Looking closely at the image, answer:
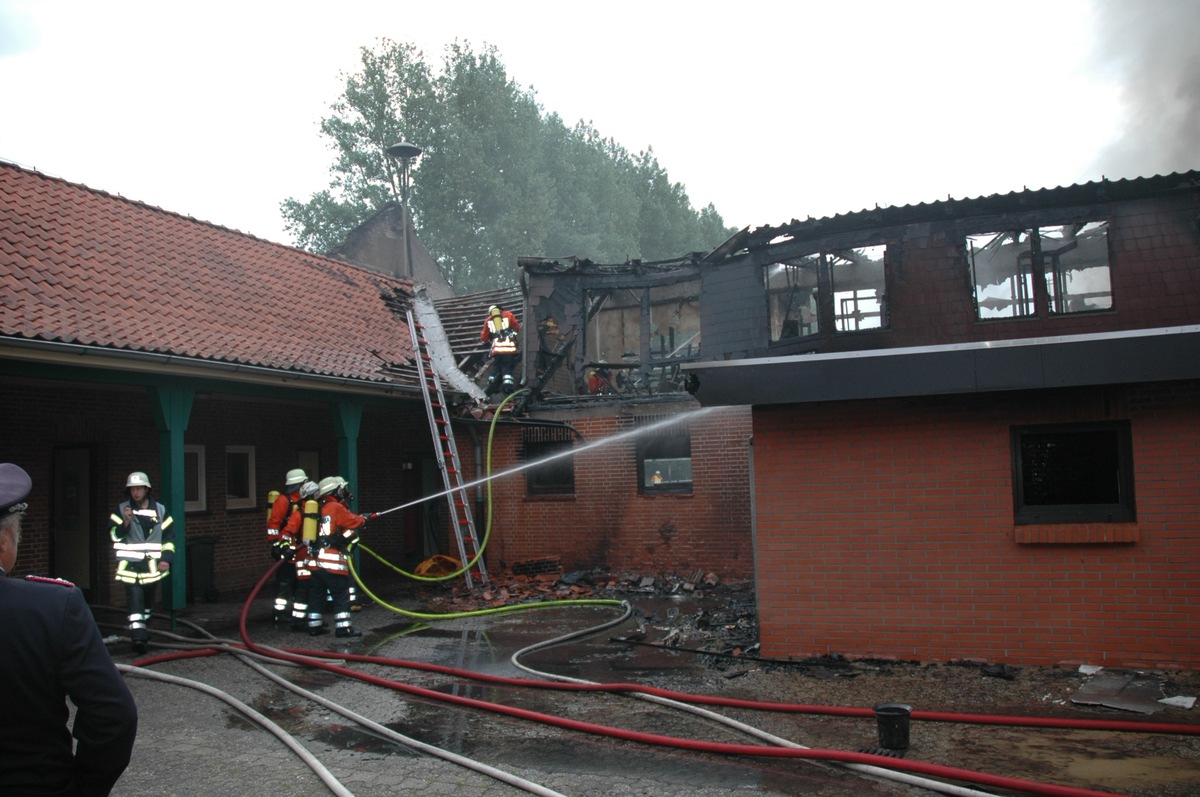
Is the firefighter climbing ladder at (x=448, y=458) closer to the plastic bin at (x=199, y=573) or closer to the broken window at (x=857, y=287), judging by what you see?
the plastic bin at (x=199, y=573)

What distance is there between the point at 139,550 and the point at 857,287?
373 inches

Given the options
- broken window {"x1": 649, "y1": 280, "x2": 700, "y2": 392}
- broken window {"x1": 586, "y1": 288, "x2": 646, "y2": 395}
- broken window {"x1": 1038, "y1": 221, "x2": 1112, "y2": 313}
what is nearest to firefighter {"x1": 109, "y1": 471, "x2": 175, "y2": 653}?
broken window {"x1": 1038, "y1": 221, "x2": 1112, "y2": 313}

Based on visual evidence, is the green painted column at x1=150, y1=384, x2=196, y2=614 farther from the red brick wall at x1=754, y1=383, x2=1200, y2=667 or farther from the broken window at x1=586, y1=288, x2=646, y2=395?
the broken window at x1=586, y1=288, x2=646, y2=395

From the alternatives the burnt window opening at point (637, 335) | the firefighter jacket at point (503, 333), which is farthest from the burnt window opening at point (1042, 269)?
the firefighter jacket at point (503, 333)

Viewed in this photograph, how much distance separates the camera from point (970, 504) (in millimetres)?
7852

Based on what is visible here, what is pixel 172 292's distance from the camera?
41.0 ft

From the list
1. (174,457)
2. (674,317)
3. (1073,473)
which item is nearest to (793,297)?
(1073,473)

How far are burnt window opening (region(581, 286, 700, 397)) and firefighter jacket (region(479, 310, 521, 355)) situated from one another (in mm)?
1569

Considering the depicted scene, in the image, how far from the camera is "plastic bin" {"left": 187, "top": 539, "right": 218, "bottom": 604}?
44.0ft

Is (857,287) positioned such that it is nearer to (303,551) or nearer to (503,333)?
(503,333)

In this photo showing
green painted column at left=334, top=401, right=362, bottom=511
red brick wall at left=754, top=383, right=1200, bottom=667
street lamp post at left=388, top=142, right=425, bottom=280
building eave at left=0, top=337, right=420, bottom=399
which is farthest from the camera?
street lamp post at left=388, top=142, right=425, bottom=280

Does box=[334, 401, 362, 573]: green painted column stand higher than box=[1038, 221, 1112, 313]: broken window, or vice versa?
box=[1038, 221, 1112, 313]: broken window

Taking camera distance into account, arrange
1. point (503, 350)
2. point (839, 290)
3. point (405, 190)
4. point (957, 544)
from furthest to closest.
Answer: point (405, 190) → point (503, 350) → point (839, 290) → point (957, 544)

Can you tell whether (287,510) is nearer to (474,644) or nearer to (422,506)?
(474,644)
